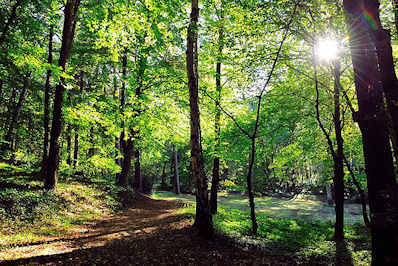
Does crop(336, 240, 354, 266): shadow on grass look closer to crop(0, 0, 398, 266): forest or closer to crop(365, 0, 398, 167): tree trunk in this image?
crop(0, 0, 398, 266): forest

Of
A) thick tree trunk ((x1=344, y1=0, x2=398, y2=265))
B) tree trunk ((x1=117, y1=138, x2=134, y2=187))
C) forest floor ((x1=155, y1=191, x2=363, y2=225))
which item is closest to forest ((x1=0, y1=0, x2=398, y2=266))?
thick tree trunk ((x1=344, y1=0, x2=398, y2=265))

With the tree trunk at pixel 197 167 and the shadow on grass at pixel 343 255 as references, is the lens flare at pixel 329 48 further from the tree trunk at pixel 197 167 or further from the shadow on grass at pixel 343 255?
the shadow on grass at pixel 343 255

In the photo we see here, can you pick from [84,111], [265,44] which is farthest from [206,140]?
[84,111]

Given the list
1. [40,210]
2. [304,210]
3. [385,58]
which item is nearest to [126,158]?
[40,210]

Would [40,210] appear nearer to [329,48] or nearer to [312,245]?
[312,245]

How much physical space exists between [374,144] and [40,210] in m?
11.4

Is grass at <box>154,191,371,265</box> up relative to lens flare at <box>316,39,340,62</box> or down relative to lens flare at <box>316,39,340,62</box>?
down

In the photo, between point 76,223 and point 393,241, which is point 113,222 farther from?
point 393,241

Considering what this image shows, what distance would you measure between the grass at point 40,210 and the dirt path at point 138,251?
85cm

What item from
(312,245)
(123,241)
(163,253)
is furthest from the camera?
(312,245)

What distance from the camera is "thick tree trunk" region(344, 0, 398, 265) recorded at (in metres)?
3.78

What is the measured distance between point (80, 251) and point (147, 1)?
26.9 feet

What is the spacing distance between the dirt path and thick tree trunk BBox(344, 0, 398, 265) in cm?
307

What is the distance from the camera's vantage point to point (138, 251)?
6066 mm
